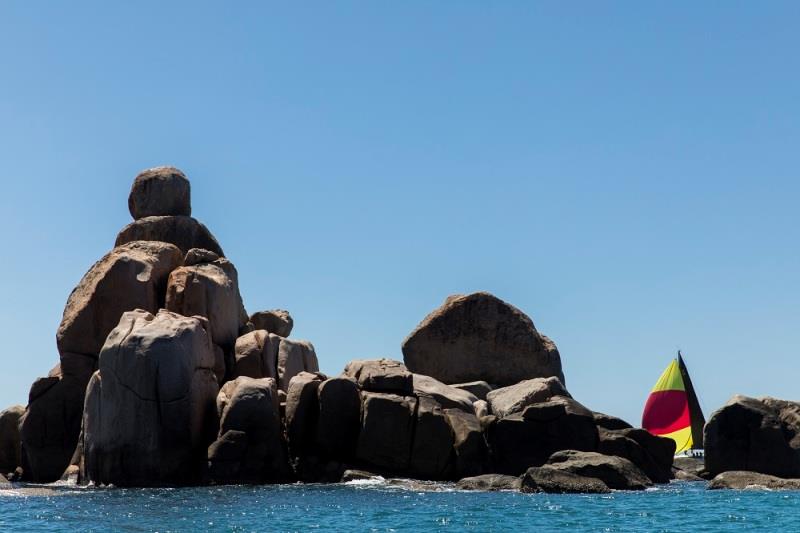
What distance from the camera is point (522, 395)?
159 ft

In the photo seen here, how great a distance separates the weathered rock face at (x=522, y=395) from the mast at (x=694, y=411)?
61.2 ft

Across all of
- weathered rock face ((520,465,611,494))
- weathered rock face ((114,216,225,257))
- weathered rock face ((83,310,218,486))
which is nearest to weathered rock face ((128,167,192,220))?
weathered rock face ((114,216,225,257))

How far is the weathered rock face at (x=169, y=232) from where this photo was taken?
55500 mm

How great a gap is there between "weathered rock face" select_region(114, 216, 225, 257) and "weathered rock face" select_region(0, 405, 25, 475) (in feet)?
30.1

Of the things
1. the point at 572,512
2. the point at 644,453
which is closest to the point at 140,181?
the point at 644,453

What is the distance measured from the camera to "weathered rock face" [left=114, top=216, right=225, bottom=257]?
2185 inches

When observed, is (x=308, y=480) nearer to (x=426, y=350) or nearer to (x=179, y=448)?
(x=179, y=448)

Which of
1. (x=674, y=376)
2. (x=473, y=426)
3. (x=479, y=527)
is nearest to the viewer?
(x=479, y=527)

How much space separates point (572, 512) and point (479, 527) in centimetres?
448

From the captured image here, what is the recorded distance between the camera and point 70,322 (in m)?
49.2

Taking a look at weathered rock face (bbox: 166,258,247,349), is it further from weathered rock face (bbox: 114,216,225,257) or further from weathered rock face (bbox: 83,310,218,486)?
weathered rock face (bbox: 83,310,218,486)

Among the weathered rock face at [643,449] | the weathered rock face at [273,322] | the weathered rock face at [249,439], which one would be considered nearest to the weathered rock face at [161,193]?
the weathered rock face at [273,322]

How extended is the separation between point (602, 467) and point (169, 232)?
23.8 m

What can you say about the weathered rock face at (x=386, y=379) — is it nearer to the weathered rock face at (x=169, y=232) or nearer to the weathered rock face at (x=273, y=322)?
the weathered rock face at (x=273, y=322)
